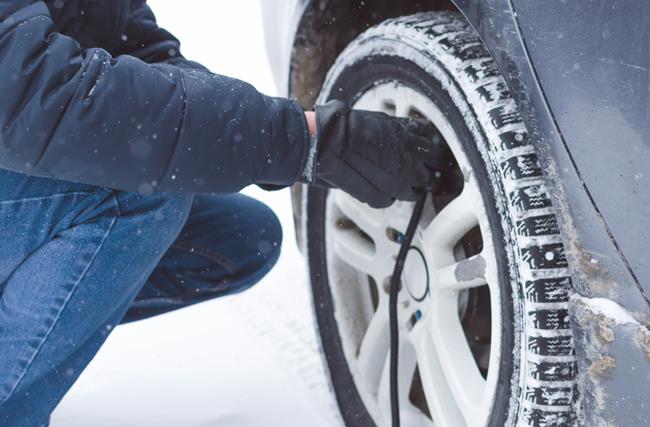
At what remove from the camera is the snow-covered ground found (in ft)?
6.63

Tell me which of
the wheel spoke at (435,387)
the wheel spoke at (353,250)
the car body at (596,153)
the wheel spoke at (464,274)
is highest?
the car body at (596,153)

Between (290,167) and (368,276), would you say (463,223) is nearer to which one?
(290,167)

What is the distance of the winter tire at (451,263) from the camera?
3.64 ft

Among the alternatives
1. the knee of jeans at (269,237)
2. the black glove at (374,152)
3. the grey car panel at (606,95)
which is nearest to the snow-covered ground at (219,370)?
the knee of jeans at (269,237)

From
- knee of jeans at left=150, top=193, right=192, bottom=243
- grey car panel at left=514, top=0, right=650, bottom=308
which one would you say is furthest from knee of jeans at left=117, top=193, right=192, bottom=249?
grey car panel at left=514, top=0, right=650, bottom=308

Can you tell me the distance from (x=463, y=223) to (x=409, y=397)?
1.88 feet

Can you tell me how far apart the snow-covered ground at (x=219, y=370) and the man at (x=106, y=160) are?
48 centimetres

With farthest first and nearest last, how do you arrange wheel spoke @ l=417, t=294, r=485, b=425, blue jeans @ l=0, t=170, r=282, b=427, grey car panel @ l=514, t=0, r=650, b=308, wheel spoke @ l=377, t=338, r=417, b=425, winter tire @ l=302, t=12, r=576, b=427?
wheel spoke @ l=377, t=338, r=417, b=425
blue jeans @ l=0, t=170, r=282, b=427
wheel spoke @ l=417, t=294, r=485, b=425
winter tire @ l=302, t=12, r=576, b=427
grey car panel @ l=514, t=0, r=650, b=308

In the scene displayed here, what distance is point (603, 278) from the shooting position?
1030 mm

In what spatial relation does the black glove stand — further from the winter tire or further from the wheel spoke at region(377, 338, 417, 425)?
the wheel spoke at region(377, 338, 417, 425)

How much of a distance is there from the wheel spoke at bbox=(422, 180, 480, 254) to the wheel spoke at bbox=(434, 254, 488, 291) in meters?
0.05

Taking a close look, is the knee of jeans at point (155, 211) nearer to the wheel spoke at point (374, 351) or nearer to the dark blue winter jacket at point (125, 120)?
the dark blue winter jacket at point (125, 120)

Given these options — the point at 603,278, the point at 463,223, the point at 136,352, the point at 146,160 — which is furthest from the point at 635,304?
the point at 136,352

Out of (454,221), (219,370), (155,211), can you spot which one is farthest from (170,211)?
(219,370)
